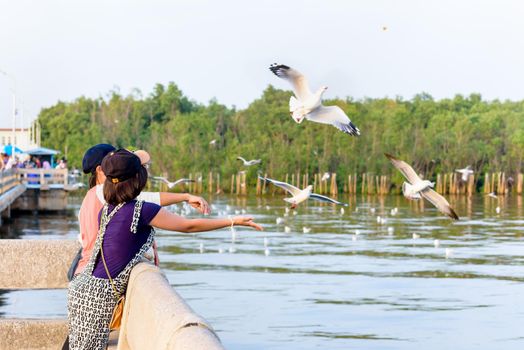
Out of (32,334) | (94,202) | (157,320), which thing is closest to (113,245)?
(94,202)

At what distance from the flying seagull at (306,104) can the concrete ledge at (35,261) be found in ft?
23.2

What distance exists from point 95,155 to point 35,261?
1.41 metres

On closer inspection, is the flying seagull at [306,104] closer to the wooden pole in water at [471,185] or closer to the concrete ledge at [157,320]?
the concrete ledge at [157,320]

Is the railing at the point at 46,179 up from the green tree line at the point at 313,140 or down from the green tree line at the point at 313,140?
down

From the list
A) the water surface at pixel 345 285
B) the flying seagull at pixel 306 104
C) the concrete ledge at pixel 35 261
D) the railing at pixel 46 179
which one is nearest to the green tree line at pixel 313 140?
the railing at pixel 46 179

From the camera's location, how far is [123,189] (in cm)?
650

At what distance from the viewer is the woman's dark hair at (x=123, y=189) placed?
21.3 feet

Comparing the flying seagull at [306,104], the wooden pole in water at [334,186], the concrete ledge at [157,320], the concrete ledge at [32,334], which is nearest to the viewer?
the concrete ledge at [157,320]

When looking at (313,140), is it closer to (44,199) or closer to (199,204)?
(44,199)

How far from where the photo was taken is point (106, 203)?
671 centimetres

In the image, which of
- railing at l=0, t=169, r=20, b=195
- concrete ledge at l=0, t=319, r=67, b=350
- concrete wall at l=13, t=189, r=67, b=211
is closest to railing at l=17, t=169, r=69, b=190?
concrete wall at l=13, t=189, r=67, b=211

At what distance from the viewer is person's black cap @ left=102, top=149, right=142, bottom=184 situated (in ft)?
21.2

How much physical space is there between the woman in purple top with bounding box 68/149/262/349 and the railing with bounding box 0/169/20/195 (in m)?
33.5

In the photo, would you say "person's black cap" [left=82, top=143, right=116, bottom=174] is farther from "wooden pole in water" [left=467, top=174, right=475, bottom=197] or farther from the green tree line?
the green tree line
